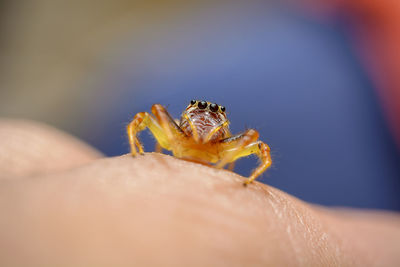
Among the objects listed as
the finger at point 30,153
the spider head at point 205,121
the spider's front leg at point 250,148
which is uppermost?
the finger at point 30,153

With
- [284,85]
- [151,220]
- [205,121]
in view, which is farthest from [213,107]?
[284,85]

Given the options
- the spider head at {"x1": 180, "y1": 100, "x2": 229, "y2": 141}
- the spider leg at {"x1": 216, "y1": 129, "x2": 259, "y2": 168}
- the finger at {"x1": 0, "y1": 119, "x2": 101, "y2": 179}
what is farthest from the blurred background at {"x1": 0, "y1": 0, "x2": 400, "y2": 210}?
the spider leg at {"x1": 216, "y1": 129, "x2": 259, "y2": 168}

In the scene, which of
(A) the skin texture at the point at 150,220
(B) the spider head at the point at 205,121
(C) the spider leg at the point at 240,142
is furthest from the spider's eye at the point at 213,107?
(A) the skin texture at the point at 150,220

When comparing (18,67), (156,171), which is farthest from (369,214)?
(18,67)

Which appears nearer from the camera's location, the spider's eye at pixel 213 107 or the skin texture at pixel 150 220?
the skin texture at pixel 150 220

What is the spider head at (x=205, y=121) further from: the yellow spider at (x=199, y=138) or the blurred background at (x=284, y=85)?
the blurred background at (x=284, y=85)

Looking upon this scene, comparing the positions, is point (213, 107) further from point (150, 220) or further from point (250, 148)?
point (150, 220)

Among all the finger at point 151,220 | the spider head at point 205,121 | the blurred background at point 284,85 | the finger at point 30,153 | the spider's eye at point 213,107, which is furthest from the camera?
the blurred background at point 284,85

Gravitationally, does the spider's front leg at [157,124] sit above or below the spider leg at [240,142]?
above

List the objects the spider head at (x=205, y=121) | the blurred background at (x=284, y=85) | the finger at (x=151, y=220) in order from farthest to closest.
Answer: the blurred background at (x=284, y=85) → the spider head at (x=205, y=121) → the finger at (x=151, y=220)
